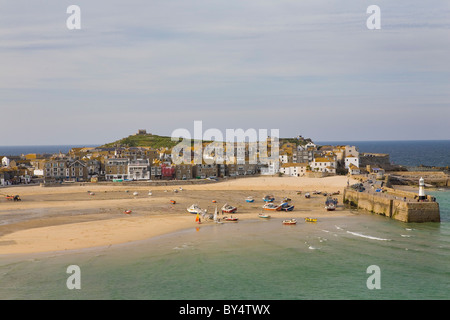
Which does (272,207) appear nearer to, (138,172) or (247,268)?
(247,268)

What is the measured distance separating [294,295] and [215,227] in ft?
61.1

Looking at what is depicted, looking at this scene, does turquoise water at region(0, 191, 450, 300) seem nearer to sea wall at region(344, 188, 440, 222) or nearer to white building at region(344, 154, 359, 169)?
sea wall at region(344, 188, 440, 222)

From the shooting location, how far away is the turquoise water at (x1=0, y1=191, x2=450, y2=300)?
24.9 m

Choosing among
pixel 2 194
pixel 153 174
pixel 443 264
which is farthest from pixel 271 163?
pixel 443 264

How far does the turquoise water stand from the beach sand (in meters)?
3.31

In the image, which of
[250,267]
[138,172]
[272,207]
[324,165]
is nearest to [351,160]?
[324,165]

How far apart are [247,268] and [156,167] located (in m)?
61.2

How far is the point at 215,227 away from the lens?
42.4 m

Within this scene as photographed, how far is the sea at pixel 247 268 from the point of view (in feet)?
81.2

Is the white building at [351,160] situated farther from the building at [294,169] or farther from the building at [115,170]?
the building at [115,170]

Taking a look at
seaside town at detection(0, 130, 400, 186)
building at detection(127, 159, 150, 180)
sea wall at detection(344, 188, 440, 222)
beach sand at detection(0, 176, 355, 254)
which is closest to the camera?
beach sand at detection(0, 176, 355, 254)

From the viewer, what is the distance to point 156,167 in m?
88.1

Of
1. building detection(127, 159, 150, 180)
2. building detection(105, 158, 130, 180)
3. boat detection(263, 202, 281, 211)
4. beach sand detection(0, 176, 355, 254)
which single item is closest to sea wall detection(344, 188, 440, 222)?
beach sand detection(0, 176, 355, 254)
